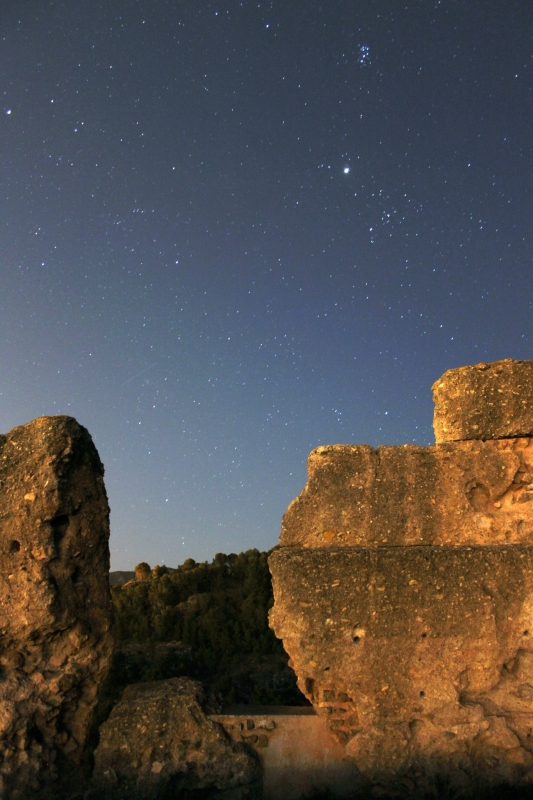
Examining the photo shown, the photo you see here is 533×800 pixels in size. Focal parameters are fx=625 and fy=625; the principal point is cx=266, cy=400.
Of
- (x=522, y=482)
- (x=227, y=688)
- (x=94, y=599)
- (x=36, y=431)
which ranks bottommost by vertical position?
(x=227, y=688)

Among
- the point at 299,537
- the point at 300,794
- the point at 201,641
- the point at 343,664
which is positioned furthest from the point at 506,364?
the point at 201,641

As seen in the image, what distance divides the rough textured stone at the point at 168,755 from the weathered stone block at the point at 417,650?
2.48 ft

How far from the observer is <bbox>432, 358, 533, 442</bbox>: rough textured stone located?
16.3 ft

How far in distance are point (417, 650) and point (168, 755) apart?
6.51 ft

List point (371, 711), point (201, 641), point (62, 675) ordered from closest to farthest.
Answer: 1. point (371, 711)
2. point (62, 675)
3. point (201, 641)

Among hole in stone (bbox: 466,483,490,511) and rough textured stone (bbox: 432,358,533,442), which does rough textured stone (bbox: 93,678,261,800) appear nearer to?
hole in stone (bbox: 466,483,490,511)

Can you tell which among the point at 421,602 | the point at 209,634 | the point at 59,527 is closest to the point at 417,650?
the point at 421,602

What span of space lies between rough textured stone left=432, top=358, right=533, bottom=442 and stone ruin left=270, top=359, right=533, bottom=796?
16mm

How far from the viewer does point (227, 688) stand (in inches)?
349

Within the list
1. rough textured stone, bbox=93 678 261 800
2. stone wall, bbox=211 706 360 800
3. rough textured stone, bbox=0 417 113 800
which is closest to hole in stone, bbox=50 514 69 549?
rough textured stone, bbox=0 417 113 800

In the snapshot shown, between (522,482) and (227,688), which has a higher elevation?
(522,482)

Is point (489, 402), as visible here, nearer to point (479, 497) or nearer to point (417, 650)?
point (479, 497)

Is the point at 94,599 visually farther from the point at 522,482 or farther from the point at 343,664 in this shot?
the point at 522,482

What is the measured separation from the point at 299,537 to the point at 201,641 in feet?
22.5
